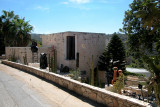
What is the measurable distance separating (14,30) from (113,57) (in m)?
18.9

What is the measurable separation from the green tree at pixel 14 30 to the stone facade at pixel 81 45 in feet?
37.0

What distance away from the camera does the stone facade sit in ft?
55.8

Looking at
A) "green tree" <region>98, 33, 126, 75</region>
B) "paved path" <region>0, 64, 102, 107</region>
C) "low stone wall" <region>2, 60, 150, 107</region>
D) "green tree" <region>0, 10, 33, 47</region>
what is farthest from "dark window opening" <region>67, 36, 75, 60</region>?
"green tree" <region>0, 10, 33, 47</region>

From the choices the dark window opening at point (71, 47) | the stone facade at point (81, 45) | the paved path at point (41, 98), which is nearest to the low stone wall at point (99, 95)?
the paved path at point (41, 98)

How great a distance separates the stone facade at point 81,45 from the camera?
1701 centimetres

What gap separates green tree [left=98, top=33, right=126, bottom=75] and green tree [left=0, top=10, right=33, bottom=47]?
16705mm

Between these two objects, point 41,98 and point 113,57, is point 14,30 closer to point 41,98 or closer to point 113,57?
point 113,57

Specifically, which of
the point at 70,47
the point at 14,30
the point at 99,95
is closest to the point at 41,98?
the point at 99,95

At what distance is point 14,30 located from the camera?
2820 centimetres

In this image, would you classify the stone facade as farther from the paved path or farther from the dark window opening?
the paved path

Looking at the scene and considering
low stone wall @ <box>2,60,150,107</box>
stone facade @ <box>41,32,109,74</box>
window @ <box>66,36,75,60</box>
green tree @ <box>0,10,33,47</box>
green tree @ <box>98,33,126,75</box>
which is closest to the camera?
low stone wall @ <box>2,60,150,107</box>

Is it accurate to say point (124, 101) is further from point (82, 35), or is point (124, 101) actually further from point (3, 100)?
point (82, 35)

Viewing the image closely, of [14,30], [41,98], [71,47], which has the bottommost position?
[41,98]

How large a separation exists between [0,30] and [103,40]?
21866 millimetres
